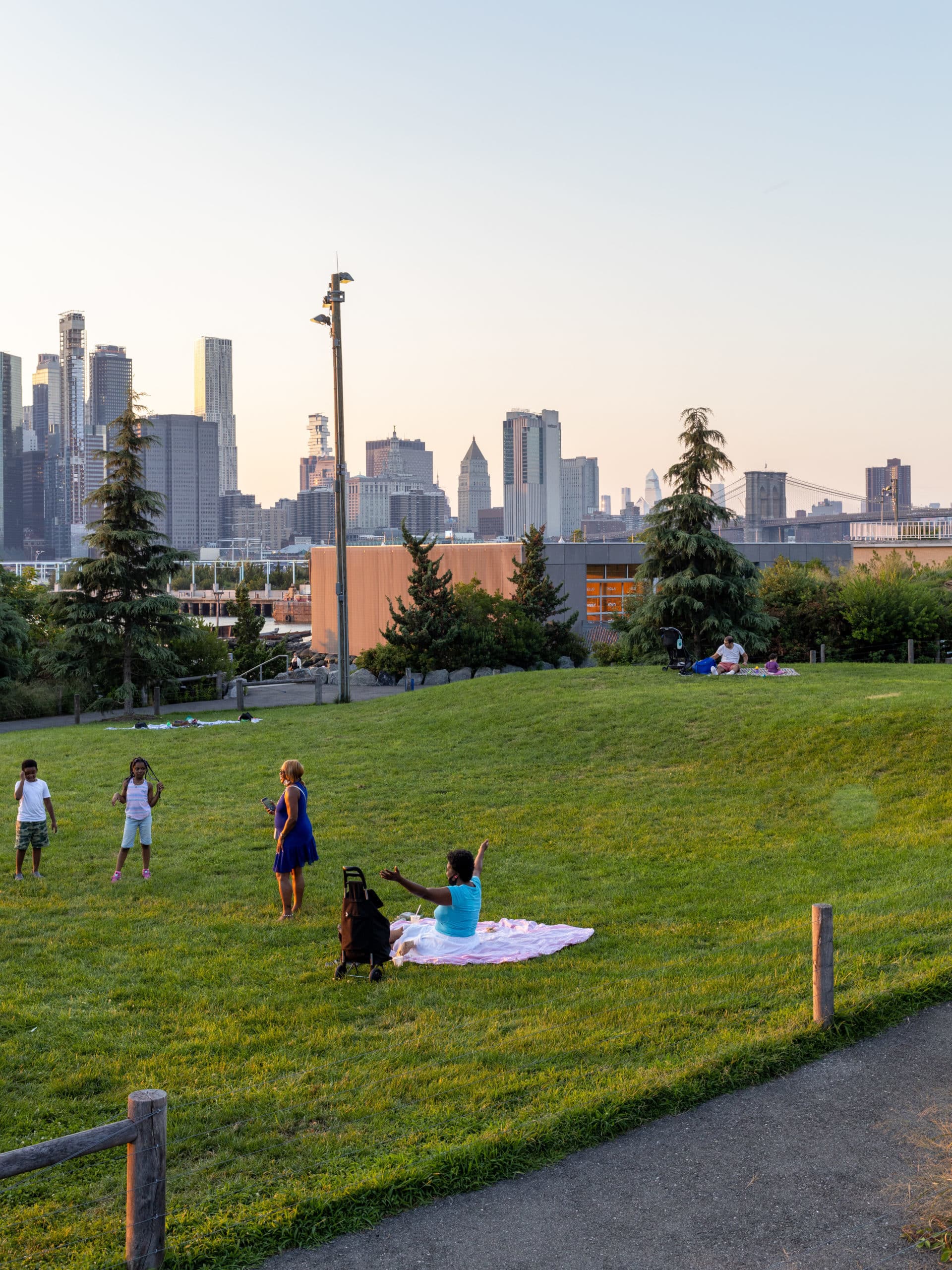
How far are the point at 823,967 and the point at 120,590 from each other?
1327 inches

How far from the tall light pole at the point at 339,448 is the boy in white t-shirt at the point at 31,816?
Answer: 16.7 meters

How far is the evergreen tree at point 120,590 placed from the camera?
3691 centimetres

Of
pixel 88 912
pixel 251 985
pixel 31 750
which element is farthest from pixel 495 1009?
pixel 31 750

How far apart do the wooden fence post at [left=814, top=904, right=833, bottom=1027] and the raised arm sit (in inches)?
129

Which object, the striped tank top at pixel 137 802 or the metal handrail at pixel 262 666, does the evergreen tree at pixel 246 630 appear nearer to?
the metal handrail at pixel 262 666

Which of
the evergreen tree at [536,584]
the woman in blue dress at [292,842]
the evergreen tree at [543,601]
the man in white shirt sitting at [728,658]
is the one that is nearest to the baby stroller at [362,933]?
the woman in blue dress at [292,842]

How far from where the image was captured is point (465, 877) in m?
10.3

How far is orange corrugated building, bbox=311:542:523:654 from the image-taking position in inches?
2657

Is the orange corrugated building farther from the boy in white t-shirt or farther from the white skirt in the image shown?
the white skirt

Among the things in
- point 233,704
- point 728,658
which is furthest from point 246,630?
point 728,658

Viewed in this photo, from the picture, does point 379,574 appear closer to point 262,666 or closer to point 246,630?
point 246,630

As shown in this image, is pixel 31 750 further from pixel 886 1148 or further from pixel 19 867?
pixel 886 1148

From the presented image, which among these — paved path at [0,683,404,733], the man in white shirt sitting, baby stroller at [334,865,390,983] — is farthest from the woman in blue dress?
paved path at [0,683,404,733]

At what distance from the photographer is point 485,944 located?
10523 millimetres
